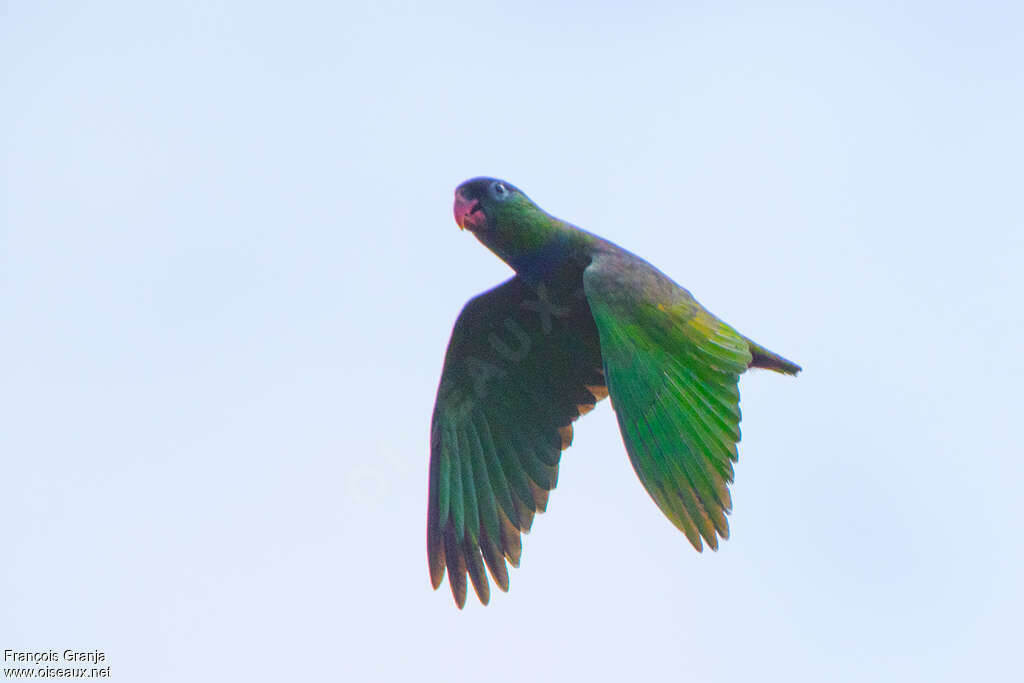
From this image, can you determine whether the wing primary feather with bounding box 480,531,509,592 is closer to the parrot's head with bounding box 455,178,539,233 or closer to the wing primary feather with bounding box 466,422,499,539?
the wing primary feather with bounding box 466,422,499,539

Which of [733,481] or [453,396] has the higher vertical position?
[453,396]

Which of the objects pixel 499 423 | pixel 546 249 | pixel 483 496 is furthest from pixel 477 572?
pixel 546 249

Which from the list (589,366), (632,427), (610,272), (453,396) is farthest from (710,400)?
(453,396)

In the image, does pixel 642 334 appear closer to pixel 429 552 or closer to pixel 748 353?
pixel 748 353

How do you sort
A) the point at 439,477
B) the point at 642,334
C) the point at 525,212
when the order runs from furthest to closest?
the point at 439,477 → the point at 525,212 → the point at 642,334

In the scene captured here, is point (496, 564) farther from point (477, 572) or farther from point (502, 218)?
point (502, 218)

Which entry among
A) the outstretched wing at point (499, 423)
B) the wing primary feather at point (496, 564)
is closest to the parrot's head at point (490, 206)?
the outstretched wing at point (499, 423)
